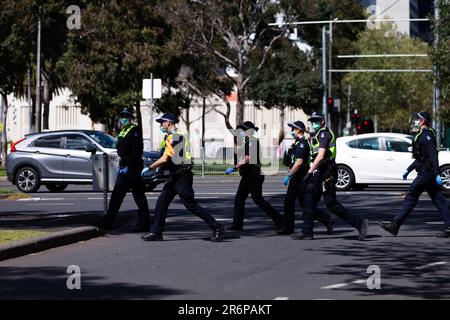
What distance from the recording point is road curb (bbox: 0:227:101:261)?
41.1ft

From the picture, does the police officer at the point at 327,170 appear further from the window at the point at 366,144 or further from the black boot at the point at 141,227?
the window at the point at 366,144

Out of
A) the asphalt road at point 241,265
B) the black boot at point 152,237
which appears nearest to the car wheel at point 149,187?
the asphalt road at point 241,265

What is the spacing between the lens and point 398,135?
27625mm

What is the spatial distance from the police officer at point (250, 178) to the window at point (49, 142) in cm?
1167

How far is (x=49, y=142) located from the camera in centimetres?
2711

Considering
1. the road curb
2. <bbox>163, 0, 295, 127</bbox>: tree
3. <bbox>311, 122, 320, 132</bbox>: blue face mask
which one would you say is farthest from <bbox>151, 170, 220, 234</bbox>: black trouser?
<bbox>163, 0, 295, 127</bbox>: tree

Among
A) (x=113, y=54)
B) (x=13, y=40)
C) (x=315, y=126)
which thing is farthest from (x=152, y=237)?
(x=113, y=54)

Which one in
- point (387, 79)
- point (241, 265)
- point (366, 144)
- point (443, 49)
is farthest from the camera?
point (387, 79)

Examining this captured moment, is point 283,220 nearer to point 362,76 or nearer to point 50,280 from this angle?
point 50,280

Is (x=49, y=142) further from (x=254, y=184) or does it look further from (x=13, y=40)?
(x=13, y=40)

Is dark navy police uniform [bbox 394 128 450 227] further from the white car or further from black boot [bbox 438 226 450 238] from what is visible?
the white car

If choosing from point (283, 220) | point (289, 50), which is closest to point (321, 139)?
point (283, 220)

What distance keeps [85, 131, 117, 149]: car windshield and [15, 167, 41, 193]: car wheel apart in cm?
168

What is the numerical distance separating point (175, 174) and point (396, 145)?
1399 cm
